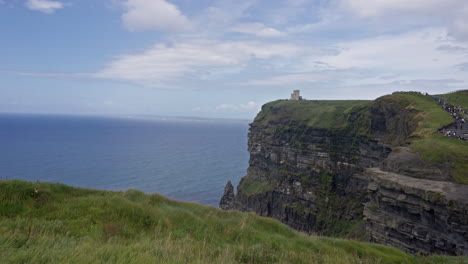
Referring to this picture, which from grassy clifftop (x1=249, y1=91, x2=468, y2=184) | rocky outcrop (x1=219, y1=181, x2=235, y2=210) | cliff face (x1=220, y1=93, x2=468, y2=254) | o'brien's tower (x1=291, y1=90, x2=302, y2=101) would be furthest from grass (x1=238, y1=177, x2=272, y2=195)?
o'brien's tower (x1=291, y1=90, x2=302, y2=101)

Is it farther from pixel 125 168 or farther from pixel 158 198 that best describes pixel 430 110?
pixel 125 168

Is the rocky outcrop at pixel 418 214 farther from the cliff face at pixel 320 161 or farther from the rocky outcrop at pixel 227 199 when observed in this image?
the rocky outcrop at pixel 227 199

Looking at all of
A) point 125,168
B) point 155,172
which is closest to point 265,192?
point 155,172

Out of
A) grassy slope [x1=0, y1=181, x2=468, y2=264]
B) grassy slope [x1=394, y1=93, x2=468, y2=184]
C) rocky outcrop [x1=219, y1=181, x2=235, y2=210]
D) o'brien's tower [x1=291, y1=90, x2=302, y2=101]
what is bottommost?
rocky outcrop [x1=219, y1=181, x2=235, y2=210]

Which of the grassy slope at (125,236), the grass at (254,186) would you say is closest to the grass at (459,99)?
the grassy slope at (125,236)

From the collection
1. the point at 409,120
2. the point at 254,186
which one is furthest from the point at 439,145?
the point at 254,186

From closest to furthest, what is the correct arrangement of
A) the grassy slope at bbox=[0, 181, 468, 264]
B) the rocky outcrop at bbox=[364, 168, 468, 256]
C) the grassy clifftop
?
1. the grassy slope at bbox=[0, 181, 468, 264]
2. the rocky outcrop at bbox=[364, 168, 468, 256]
3. the grassy clifftop

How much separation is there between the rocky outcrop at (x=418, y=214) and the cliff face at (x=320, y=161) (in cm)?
1761

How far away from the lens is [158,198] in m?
17.2

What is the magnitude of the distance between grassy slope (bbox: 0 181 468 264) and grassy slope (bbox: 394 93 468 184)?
14.7 meters

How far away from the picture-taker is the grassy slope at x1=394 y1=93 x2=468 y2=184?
24.4 m

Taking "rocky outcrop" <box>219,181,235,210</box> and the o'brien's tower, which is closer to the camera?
"rocky outcrop" <box>219,181,235,210</box>

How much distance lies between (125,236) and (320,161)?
64.6 metres

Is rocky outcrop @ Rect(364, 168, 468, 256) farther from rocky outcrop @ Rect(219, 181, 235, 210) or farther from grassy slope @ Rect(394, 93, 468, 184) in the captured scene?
rocky outcrop @ Rect(219, 181, 235, 210)
